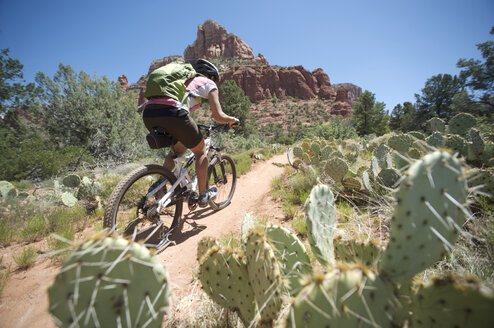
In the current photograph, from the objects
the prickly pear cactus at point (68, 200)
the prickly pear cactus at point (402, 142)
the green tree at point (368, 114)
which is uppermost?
the green tree at point (368, 114)

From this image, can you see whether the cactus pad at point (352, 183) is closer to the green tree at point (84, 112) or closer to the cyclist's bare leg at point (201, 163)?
the cyclist's bare leg at point (201, 163)

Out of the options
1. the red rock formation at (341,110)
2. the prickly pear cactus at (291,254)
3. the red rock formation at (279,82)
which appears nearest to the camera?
the prickly pear cactus at (291,254)

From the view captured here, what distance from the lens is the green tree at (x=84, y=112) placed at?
373 inches

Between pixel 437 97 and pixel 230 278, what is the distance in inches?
1219

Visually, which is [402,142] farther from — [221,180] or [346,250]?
[221,180]

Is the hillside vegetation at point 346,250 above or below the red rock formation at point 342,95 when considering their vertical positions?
below

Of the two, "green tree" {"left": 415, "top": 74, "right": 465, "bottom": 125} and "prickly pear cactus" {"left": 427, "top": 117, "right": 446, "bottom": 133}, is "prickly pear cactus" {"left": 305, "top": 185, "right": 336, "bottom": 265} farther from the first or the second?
"green tree" {"left": 415, "top": 74, "right": 465, "bottom": 125}

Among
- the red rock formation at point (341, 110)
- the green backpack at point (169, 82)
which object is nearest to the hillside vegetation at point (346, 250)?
the green backpack at point (169, 82)

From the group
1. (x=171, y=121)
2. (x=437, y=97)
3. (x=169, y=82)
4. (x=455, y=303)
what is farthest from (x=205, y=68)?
(x=437, y=97)

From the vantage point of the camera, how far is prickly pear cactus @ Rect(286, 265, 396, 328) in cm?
68

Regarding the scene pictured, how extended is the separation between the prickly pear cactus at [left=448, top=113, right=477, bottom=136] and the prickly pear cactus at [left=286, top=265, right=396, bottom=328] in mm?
4302

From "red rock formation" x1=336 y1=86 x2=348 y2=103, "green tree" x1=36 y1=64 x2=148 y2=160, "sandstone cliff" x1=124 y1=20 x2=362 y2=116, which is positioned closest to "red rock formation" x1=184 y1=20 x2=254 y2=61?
"sandstone cliff" x1=124 y1=20 x2=362 y2=116

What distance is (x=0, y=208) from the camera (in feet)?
11.2

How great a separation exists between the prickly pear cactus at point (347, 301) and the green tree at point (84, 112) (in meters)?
9.89
